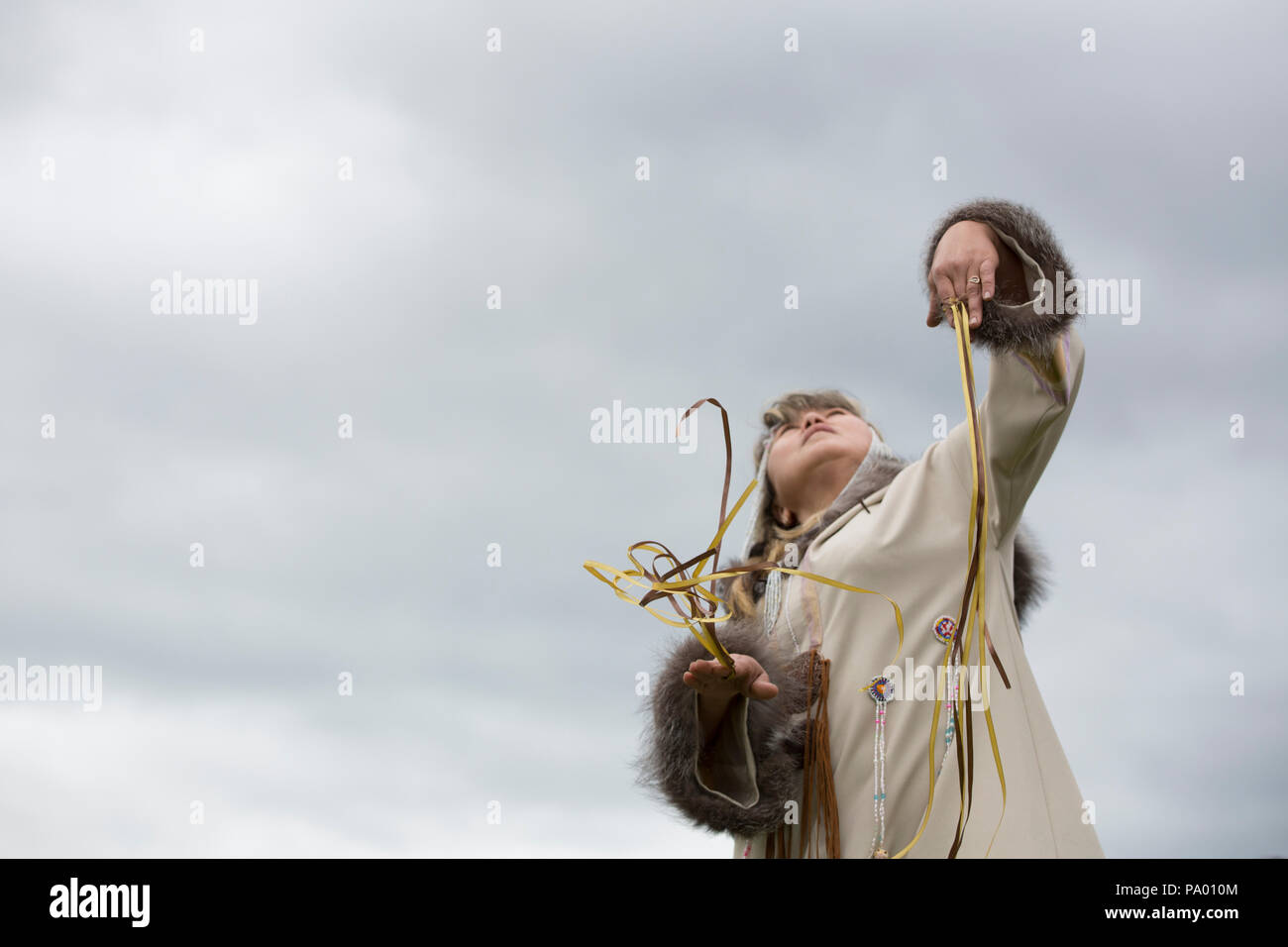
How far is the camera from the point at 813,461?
341 centimetres

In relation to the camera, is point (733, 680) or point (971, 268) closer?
point (971, 268)

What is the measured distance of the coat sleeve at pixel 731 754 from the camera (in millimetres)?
2766

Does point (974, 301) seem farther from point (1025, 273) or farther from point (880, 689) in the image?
point (880, 689)

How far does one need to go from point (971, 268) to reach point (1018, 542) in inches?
39.6

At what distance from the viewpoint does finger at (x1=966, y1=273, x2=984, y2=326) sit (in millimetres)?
2393

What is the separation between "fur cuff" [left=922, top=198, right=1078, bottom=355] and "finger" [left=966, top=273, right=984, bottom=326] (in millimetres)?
16

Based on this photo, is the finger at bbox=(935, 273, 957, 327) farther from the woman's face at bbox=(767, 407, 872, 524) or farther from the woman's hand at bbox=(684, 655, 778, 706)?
the woman's face at bbox=(767, 407, 872, 524)

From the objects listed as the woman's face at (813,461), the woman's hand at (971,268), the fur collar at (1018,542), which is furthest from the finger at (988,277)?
the woman's face at (813,461)

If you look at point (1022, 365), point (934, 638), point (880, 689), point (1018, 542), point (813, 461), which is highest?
point (1022, 365)

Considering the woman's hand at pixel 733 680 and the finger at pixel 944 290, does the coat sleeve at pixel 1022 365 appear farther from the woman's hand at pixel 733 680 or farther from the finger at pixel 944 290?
the woman's hand at pixel 733 680

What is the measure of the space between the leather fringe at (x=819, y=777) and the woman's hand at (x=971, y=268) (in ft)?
3.08

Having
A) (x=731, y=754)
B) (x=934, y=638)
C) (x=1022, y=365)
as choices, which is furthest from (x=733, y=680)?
(x=1022, y=365)
